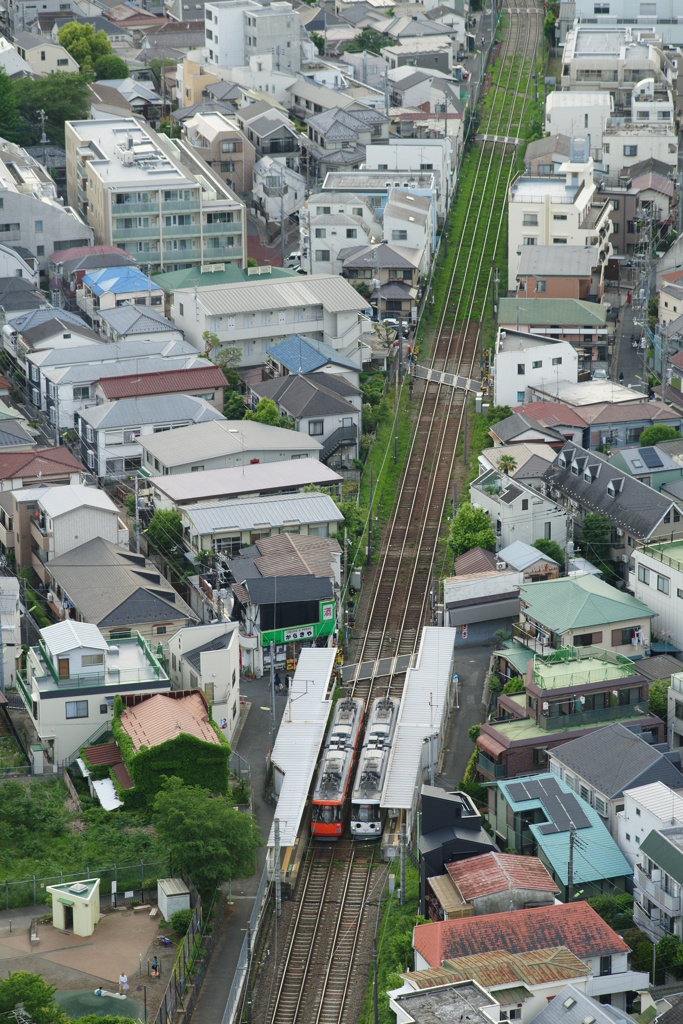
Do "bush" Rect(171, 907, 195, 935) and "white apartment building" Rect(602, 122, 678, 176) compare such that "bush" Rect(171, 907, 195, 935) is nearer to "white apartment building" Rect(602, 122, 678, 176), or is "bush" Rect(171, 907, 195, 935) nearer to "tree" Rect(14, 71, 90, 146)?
"white apartment building" Rect(602, 122, 678, 176)

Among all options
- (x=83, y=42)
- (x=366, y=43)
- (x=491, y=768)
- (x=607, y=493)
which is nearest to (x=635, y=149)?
(x=366, y=43)

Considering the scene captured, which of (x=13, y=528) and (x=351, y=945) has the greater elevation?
(x=13, y=528)

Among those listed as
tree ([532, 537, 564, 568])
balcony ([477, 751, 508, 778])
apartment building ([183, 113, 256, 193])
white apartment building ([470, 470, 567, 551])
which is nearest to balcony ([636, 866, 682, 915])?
balcony ([477, 751, 508, 778])

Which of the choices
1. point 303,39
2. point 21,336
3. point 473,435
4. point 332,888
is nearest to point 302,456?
point 473,435

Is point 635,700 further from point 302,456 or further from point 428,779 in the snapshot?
point 302,456

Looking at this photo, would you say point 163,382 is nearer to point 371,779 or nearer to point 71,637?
point 71,637

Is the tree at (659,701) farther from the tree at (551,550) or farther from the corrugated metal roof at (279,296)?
the corrugated metal roof at (279,296)
